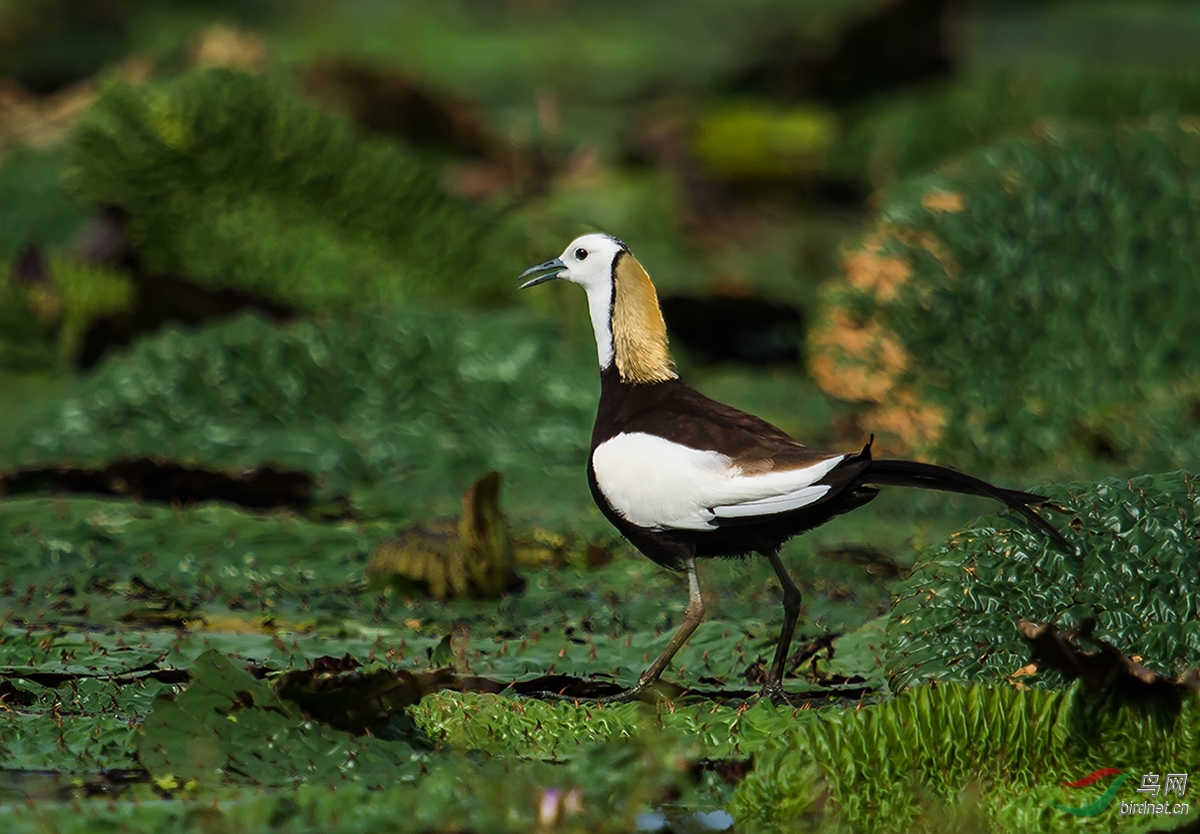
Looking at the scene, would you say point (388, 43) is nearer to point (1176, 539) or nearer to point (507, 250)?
point (507, 250)

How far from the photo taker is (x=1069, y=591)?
10.8ft

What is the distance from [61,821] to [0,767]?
41 centimetres

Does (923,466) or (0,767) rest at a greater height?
(923,466)

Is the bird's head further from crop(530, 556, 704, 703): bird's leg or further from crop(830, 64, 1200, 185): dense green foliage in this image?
crop(830, 64, 1200, 185): dense green foliage

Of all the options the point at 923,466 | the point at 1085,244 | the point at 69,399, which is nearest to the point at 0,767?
the point at 923,466

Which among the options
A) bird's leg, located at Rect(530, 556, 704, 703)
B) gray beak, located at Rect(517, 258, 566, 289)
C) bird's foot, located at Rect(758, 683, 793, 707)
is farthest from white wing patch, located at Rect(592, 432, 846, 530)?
gray beak, located at Rect(517, 258, 566, 289)

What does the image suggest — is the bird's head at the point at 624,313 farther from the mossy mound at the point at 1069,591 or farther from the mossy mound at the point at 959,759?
the mossy mound at the point at 959,759

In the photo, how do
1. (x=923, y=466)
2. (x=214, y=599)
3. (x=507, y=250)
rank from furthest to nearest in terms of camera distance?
(x=507, y=250), (x=214, y=599), (x=923, y=466)

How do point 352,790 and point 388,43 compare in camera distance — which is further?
point 388,43

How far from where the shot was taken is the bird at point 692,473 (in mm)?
3160

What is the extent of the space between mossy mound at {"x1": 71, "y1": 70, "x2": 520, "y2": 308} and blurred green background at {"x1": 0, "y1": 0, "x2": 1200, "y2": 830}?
0.06 ft

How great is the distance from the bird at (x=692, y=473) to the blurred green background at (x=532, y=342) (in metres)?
0.30

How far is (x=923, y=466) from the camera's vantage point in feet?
10.0

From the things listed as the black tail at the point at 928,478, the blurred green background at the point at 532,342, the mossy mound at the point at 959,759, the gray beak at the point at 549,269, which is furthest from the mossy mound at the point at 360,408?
the mossy mound at the point at 959,759
